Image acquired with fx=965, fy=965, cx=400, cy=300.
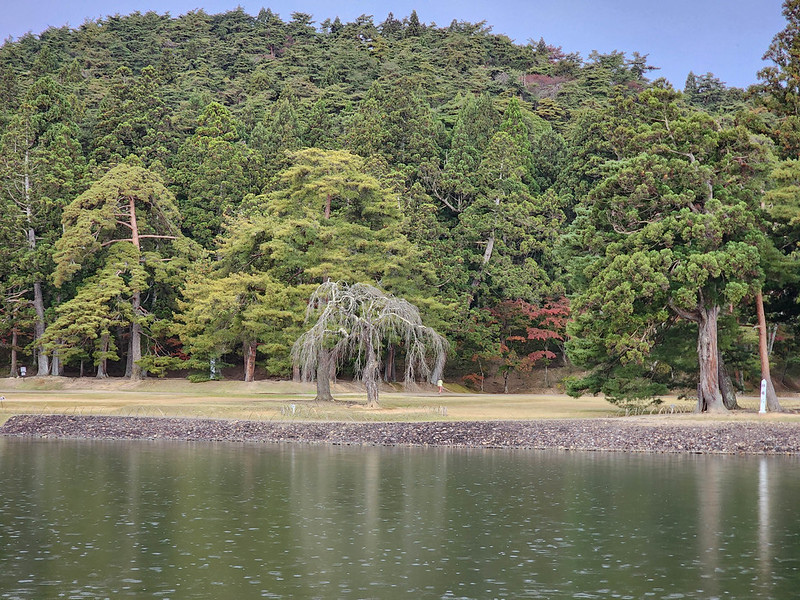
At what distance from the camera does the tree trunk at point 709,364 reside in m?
38.4

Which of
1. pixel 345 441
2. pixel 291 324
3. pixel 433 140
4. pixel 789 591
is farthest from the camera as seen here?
pixel 433 140

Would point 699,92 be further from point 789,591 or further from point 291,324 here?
point 789,591

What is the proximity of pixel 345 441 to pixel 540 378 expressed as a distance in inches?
1426

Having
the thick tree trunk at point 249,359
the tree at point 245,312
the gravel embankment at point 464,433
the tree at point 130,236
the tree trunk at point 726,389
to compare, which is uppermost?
the tree at point 130,236

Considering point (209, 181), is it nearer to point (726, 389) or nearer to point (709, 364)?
point (726, 389)

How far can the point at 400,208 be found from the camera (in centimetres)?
6606

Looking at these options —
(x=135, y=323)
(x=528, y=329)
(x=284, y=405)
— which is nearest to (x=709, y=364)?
(x=284, y=405)

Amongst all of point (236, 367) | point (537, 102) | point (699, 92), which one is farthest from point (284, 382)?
point (699, 92)

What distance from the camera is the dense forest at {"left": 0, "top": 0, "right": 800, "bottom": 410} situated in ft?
128

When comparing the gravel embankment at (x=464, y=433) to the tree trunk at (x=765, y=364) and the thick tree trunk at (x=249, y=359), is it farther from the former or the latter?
the thick tree trunk at (x=249, y=359)

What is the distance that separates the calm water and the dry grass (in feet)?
23.5

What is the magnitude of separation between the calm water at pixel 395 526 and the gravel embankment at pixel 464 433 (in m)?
A: 2.05

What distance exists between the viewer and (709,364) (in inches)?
1513

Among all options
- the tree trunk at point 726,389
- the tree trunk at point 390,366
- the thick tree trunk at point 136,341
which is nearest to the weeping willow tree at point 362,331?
the tree trunk at point 726,389
